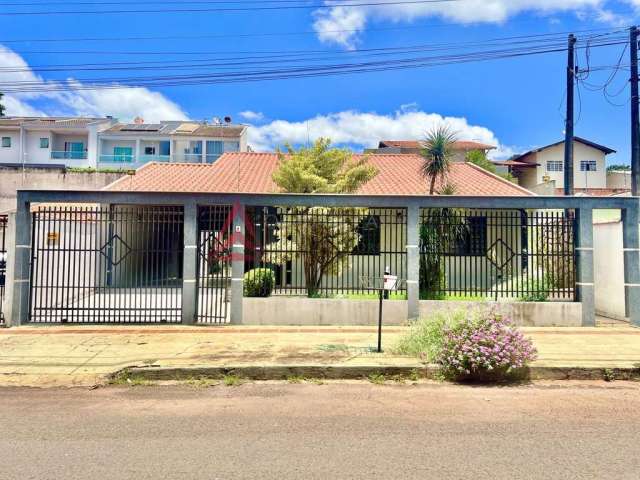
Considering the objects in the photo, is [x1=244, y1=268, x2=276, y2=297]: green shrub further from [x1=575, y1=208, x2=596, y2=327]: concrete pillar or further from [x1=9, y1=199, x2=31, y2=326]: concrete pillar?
[x1=575, y1=208, x2=596, y2=327]: concrete pillar

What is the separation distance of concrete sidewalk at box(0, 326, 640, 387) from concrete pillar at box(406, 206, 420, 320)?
0.63m

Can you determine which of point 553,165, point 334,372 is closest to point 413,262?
point 334,372

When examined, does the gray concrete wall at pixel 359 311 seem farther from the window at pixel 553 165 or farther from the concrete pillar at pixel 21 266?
the window at pixel 553 165

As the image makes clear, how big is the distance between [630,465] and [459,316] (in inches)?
123

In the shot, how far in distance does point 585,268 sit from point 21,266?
11.8 metres

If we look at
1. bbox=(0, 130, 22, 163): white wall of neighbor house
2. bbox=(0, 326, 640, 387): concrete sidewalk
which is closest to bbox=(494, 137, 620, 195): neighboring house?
bbox=(0, 326, 640, 387): concrete sidewalk

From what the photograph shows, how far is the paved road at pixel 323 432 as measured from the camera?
3.68 metres

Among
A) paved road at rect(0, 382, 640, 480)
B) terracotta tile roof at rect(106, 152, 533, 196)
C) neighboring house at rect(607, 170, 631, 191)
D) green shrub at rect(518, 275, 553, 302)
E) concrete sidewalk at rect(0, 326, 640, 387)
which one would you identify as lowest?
paved road at rect(0, 382, 640, 480)

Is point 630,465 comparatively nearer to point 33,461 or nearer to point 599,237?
point 33,461

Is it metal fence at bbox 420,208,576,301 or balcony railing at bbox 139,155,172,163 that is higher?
balcony railing at bbox 139,155,172,163

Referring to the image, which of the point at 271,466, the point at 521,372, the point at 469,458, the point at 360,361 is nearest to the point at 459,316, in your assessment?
the point at 521,372

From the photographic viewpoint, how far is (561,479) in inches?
137

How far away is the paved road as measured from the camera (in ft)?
12.1

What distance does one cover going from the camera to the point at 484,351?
6098 mm
